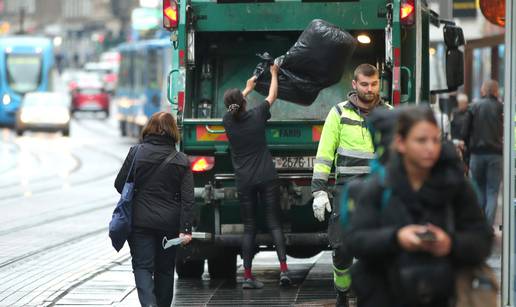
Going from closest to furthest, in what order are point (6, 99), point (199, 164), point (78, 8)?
point (199, 164)
point (6, 99)
point (78, 8)

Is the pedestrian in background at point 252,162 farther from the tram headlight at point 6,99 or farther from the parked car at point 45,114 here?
the tram headlight at point 6,99

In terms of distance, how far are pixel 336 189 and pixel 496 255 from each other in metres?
4.86

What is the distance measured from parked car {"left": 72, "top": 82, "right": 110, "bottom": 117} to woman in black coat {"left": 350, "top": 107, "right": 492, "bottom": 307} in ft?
200

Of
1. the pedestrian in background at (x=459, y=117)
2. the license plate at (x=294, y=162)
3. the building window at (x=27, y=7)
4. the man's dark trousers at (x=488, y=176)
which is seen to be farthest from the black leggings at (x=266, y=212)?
the building window at (x=27, y=7)

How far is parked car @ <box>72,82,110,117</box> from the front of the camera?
66.4 meters

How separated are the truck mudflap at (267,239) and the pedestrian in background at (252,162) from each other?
9 centimetres

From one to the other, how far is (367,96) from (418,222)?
4.61 m

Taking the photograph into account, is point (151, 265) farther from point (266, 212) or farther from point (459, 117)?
point (459, 117)

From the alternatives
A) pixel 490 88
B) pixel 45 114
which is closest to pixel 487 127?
→ pixel 490 88

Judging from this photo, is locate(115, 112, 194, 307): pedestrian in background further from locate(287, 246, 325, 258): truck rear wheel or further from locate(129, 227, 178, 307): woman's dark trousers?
locate(287, 246, 325, 258): truck rear wheel

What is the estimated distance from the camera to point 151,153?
984 centimetres

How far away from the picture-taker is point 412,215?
562 centimetres

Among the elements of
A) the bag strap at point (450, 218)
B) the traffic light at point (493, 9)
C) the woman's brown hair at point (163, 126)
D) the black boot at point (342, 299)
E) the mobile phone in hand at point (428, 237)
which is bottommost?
the black boot at point (342, 299)

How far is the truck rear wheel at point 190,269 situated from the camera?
1318 cm
